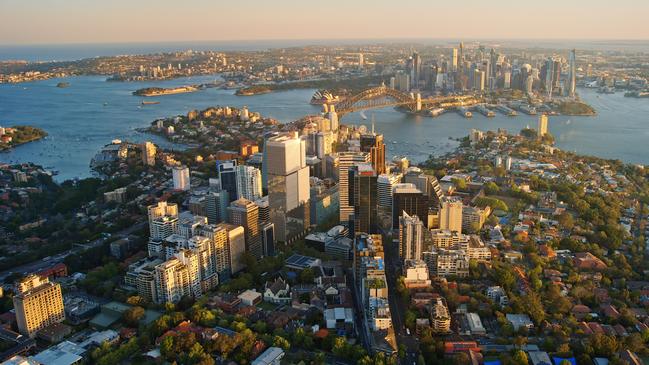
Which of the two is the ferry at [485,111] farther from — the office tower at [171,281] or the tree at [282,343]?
the tree at [282,343]

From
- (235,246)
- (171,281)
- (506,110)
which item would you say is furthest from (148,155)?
(506,110)

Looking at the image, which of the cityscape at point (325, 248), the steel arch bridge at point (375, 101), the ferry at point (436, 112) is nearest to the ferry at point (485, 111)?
the ferry at point (436, 112)

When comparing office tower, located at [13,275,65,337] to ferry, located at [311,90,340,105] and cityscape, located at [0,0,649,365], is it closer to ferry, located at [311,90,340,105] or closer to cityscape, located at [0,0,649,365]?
cityscape, located at [0,0,649,365]

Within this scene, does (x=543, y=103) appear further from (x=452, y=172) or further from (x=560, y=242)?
(x=560, y=242)

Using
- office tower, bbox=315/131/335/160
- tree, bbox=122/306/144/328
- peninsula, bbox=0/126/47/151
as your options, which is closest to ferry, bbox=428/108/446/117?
office tower, bbox=315/131/335/160

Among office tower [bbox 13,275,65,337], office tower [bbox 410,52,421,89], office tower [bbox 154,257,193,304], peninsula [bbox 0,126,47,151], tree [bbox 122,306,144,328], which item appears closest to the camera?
office tower [bbox 13,275,65,337]

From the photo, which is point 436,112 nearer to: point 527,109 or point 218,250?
point 527,109
